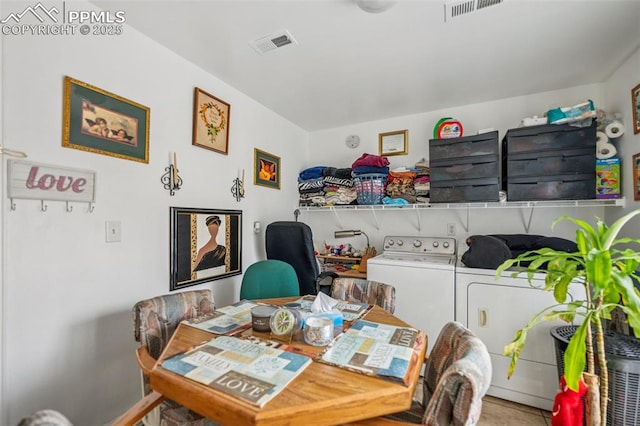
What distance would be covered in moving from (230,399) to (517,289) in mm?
2116

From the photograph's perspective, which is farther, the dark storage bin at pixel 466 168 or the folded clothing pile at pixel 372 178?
the folded clothing pile at pixel 372 178

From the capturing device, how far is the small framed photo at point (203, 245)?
1.96m

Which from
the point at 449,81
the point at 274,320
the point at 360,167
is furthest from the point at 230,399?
the point at 449,81

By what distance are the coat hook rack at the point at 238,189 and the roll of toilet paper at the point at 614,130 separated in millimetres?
3022

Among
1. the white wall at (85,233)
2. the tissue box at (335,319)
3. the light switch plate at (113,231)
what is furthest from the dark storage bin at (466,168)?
the light switch plate at (113,231)

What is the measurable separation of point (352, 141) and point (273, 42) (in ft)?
5.81

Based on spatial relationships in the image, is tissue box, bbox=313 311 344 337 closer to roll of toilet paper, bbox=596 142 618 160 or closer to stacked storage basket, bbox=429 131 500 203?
stacked storage basket, bbox=429 131 500 203

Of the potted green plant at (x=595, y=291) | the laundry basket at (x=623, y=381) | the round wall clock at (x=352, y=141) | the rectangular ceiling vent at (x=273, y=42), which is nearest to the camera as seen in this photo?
the potted green plant at (x=595, y=291)

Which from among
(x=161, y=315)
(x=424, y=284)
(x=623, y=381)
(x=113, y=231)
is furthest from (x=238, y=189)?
(x=623, y=381)

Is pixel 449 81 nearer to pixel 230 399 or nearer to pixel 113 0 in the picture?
pixel 113 0

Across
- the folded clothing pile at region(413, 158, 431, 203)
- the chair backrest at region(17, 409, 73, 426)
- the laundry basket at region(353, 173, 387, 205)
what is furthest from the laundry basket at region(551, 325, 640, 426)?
the chair backrest at region(17, 409, 73, 426)

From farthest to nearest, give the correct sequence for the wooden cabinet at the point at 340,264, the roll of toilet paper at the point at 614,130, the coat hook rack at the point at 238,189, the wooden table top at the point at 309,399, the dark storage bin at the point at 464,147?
the wooden cabinet at the point at 340,264, the coat hook rack at the point at 238,189, the dark storage bin at the point at 464,147, the roll of toilet paper at the point at 614,130, the wooden table top at the point at 309,399

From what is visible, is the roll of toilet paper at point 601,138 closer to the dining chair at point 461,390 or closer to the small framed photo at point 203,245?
the dining chair at point 461,390

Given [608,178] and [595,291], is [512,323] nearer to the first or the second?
[595,291]
